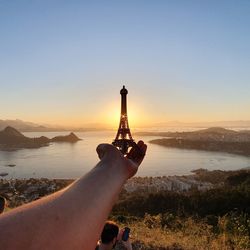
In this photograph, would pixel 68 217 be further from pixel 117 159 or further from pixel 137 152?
pixel 137 152

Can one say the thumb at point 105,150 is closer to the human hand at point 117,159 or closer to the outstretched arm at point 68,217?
the human hand at point 117,159

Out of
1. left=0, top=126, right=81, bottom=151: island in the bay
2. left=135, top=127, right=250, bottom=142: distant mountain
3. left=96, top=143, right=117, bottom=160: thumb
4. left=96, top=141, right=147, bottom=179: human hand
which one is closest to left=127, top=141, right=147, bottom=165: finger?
left=96, top=141, right=147, bottom=179: human hand

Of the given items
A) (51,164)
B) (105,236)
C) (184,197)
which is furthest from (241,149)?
(105,236)

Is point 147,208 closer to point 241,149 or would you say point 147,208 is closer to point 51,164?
point 51,164

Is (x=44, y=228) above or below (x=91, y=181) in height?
below

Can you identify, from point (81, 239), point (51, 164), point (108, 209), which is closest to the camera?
point (81, 239)

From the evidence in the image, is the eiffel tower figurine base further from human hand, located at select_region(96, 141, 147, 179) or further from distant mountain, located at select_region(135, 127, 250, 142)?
distant mountain, located at select_region(135, 127, 250, 142)

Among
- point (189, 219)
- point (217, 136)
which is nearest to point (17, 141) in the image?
point (217, 136)

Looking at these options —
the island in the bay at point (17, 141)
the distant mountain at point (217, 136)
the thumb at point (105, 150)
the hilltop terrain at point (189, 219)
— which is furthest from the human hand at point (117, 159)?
the distant mountain at point (217, 136)
